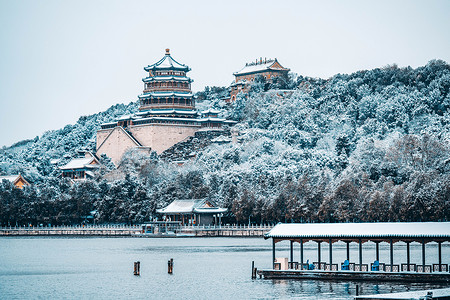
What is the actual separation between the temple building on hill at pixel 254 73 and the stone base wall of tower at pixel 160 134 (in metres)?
25.4

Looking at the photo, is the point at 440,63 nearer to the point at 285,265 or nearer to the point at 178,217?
the point at 178,217

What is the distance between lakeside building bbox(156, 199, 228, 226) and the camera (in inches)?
4709

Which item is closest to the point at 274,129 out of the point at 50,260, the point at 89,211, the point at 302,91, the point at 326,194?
the point at 302,91

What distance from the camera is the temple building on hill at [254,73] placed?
178 metres

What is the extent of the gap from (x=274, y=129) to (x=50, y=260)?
7684cm

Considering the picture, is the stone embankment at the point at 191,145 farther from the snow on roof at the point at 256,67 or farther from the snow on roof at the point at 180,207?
the snow on roof at the point at 256,67

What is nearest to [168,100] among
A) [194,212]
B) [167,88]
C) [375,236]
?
[167,88]

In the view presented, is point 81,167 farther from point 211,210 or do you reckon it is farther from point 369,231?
point 369,231

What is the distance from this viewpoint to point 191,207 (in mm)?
120500

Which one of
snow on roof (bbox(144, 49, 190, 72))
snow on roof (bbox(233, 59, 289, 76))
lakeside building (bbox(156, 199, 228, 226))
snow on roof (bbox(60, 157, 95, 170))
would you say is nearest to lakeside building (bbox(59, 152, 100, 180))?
snow on roof (bbox(60, 157, 95, 170))

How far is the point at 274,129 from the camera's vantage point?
155750 mm

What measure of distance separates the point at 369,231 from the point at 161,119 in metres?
98.8

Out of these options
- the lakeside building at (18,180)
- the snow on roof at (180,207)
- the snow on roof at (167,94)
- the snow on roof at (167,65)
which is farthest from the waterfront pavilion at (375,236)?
the snow on roof at (167,65)

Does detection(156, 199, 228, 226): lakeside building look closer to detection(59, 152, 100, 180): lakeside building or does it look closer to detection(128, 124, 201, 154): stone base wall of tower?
detection(128, 124, 201, 154): stone base wall of tower
